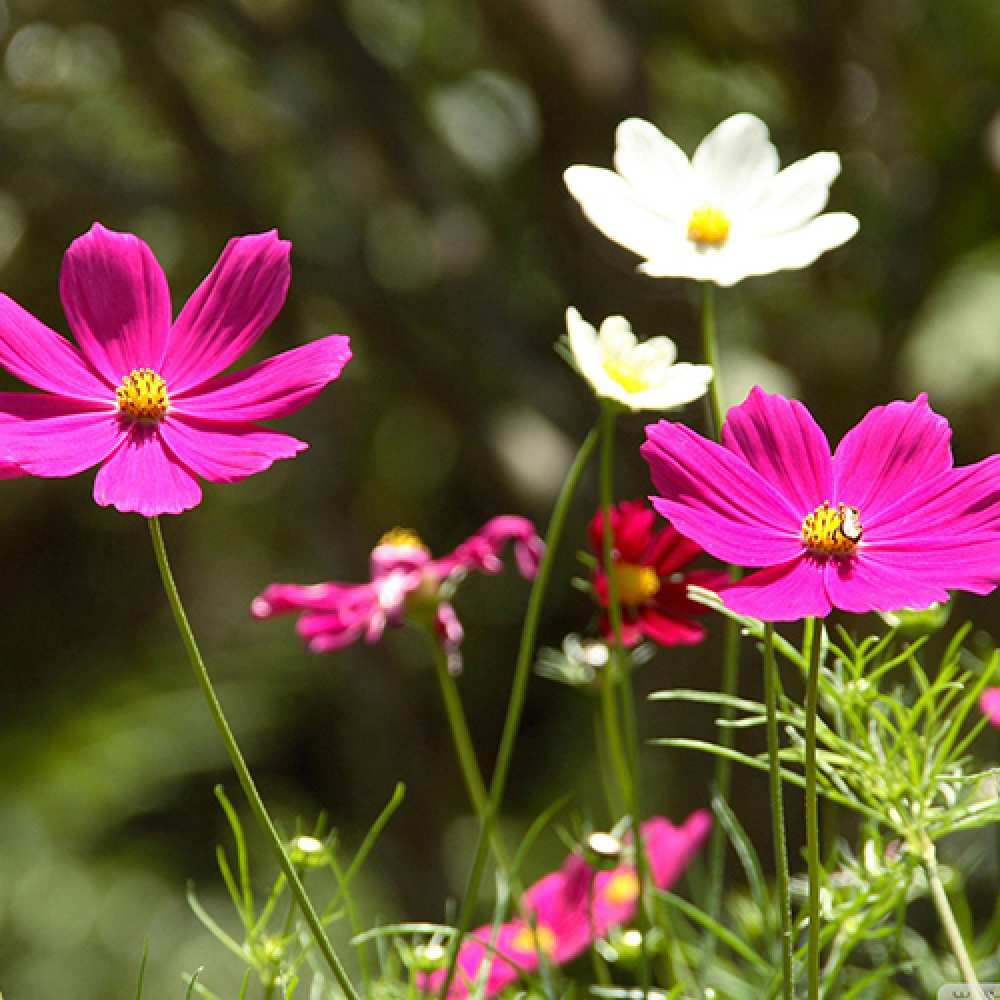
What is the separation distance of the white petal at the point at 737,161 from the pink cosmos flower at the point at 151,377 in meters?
0.12

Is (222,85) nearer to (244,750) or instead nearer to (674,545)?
(244,750)

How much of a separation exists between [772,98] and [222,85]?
0.84m

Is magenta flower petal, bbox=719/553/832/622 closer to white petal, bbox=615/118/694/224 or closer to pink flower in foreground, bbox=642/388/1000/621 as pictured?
pink flower in foreground, bbox=642/388/1000/621

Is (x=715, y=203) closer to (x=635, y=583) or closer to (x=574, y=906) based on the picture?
(x=635, y=583)

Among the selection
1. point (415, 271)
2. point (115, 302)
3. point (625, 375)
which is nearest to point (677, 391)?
point (625, 375)

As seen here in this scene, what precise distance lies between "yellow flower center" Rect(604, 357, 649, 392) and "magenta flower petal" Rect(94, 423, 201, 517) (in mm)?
101

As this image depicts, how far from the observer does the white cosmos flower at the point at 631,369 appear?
0.95ft

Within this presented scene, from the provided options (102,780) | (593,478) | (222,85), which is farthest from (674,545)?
(102,780)

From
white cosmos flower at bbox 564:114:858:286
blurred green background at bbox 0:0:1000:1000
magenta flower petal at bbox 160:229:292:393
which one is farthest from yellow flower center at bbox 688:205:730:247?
blurred green background at bbox 0:0:1000:1000

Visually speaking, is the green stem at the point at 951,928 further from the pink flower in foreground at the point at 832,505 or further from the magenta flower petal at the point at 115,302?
the magenta flower petal at the point at 115,302

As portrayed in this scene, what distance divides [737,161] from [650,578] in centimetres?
11

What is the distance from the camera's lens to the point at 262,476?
234cm

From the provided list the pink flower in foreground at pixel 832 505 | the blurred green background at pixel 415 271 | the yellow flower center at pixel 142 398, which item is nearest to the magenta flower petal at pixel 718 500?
the pink flower in foreground at pixel 832 505

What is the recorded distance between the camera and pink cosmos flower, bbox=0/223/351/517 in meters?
0.25
